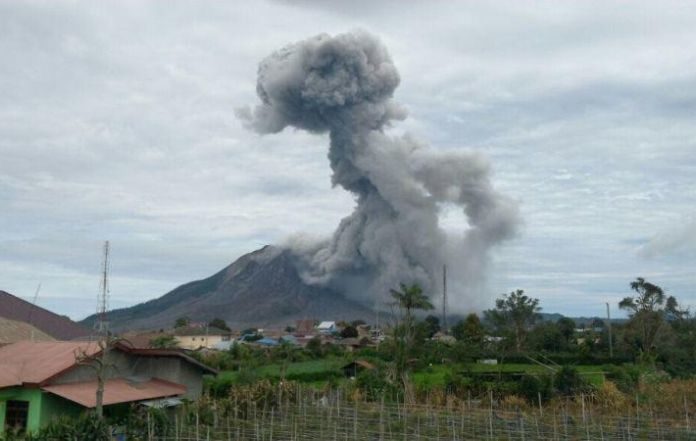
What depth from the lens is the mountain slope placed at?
109m

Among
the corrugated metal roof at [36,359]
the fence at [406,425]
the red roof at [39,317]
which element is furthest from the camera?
the red roof at [39,317]

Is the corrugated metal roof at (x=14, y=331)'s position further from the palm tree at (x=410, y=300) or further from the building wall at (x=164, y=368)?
the palm tree at (x=410, y=300)

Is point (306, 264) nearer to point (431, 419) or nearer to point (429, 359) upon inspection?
point (429, 359)

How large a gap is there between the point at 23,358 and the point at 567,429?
14216 mm

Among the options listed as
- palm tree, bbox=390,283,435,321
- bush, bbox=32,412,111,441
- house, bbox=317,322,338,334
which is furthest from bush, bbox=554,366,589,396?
house, bbox=317,322,338,334

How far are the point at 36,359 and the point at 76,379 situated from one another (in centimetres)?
142

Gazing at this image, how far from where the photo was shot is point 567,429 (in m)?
18.7

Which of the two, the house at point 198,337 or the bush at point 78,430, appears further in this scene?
the house at point 198,337

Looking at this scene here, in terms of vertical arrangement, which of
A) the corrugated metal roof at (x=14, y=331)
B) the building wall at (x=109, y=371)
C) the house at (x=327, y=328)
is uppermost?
the house at (x=327, y=328)

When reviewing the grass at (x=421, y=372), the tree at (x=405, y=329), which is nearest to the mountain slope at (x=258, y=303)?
the grass at (x=421, y=372)

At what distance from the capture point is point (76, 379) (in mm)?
19469

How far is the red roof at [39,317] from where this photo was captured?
4034 cm

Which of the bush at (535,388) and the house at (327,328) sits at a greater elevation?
the house at (327,328)

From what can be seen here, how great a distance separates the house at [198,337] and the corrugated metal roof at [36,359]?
4369 centimetres
